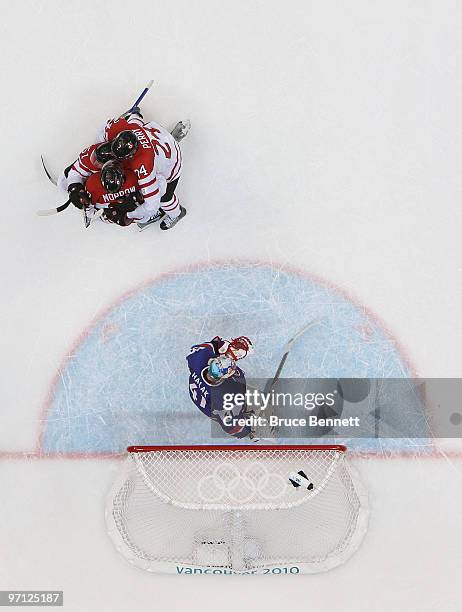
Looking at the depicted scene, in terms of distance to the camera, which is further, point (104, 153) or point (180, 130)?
point (180, 130)

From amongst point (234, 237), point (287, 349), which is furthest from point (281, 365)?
point (234, 237)

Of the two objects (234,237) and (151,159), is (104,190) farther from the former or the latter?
(234,237)

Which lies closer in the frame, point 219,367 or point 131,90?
point 219,367

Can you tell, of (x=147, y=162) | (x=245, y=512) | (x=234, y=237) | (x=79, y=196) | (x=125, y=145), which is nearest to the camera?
(x=125, y=145)

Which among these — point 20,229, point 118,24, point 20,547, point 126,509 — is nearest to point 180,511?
point 126,509

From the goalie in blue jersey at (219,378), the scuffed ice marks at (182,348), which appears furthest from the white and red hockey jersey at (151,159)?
the goalie in blue jersey at (219,378)

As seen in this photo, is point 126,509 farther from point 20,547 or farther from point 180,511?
point 20,547
